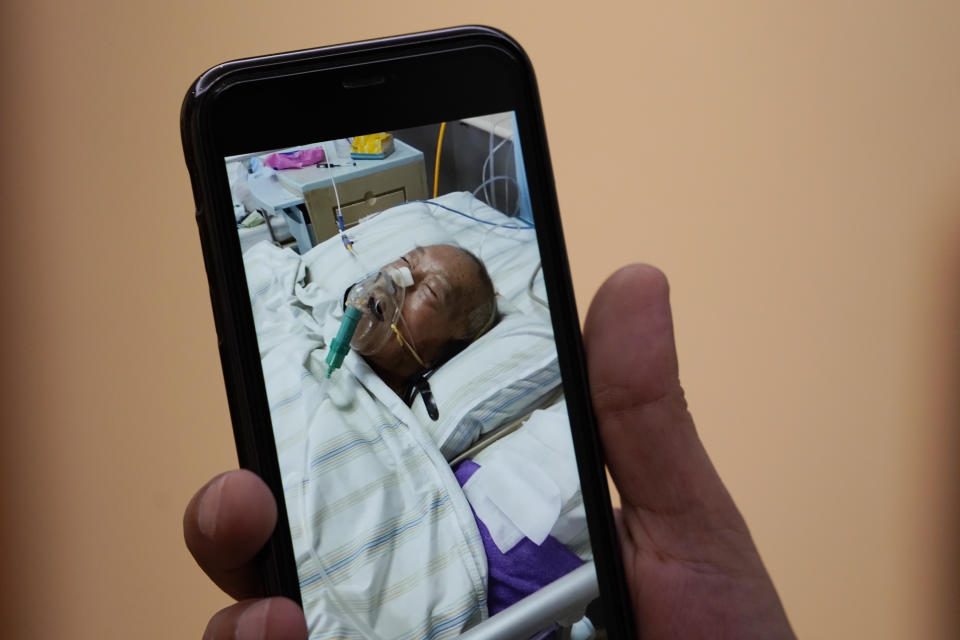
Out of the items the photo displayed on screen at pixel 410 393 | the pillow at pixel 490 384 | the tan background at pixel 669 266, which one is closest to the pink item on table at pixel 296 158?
the photo displayed on screen at pixel 410 393

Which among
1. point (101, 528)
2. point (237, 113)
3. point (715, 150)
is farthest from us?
point (715, 150)

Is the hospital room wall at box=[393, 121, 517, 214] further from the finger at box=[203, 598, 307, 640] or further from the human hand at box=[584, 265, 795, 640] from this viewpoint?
the finger at box=[203, 598, 307, 640]

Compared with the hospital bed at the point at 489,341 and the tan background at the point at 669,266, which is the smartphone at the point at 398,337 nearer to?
the hospital bed at the point at 489,341

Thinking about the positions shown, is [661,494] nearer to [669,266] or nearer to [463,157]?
[463,157]

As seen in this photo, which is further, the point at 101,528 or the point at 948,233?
the point at 948,233

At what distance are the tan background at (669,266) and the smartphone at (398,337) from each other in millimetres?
244

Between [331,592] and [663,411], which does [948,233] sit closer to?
[663,411]

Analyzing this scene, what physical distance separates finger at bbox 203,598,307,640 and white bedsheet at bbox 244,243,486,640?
0.05 ft

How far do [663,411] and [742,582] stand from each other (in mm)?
94

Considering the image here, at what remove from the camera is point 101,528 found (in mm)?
508

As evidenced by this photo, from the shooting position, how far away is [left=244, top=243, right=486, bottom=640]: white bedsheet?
294 millimetres

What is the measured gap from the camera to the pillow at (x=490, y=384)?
0.34 meters

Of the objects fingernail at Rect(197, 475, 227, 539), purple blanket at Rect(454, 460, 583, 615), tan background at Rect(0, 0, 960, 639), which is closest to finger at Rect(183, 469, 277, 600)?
fingernail at Rect(197, 475, 227, 539)

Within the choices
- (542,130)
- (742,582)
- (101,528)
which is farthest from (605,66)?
(101,528)
